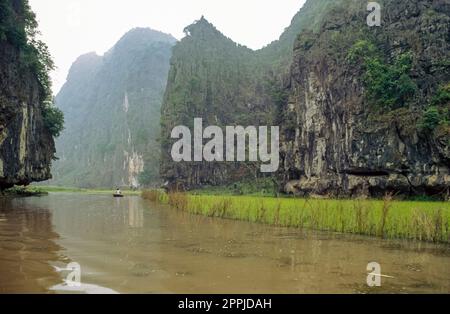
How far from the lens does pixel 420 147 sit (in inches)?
1179

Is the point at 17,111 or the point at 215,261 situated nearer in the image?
the point at 215,261

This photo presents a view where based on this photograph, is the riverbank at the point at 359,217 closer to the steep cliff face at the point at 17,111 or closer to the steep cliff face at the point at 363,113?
the steep cliff face at the point at 363,113

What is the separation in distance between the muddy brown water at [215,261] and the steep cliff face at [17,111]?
1842 centimetres

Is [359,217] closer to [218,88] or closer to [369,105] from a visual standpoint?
[369,105]

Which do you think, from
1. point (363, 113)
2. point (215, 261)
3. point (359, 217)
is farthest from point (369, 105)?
point (215, 261)

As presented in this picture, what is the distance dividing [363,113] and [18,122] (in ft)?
87.9

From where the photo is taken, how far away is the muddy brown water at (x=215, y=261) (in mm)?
6516

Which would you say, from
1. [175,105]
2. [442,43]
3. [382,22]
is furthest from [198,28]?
[442,43]

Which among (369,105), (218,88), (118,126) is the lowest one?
(369,105)

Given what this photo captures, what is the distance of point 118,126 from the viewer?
148m

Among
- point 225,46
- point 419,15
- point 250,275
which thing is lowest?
point 250,275

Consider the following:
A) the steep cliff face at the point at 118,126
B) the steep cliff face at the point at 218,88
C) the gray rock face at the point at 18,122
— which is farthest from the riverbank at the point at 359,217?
the steep cliff face at the point at 118,126

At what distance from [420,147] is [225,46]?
246ft

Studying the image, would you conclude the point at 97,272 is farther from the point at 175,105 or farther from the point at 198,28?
the point at 198,28
